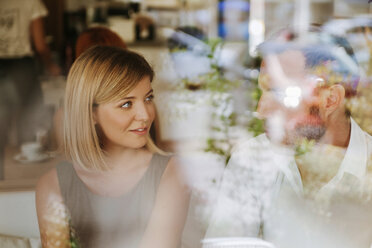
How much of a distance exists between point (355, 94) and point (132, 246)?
1.07 m

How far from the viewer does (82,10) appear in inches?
224

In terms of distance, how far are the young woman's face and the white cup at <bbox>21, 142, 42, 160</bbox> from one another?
402mm

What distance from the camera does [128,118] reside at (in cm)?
139

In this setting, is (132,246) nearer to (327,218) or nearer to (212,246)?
(212,246)

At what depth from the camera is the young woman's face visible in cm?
137

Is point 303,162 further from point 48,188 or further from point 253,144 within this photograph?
point 48,188

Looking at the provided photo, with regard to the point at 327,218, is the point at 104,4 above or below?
above

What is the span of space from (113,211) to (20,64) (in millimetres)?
1303

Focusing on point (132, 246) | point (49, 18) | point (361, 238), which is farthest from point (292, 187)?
point (49, 18)

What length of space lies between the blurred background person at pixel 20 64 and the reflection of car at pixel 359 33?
138 centimetres

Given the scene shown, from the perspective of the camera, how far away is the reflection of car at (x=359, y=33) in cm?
168

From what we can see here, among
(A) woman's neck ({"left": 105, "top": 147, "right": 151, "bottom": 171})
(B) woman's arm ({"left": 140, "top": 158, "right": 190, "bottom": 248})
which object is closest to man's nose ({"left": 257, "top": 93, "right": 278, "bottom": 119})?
(B) woman's arm ({"left": 140, "top": 158, "right": 190, "bottom": 248})

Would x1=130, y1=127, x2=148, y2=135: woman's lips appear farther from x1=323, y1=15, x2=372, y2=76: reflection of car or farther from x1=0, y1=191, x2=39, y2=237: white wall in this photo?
x1=323, y1=15, x2=372, y2=76: reflection of car

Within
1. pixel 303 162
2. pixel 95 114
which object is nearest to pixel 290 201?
pixel 303 162
